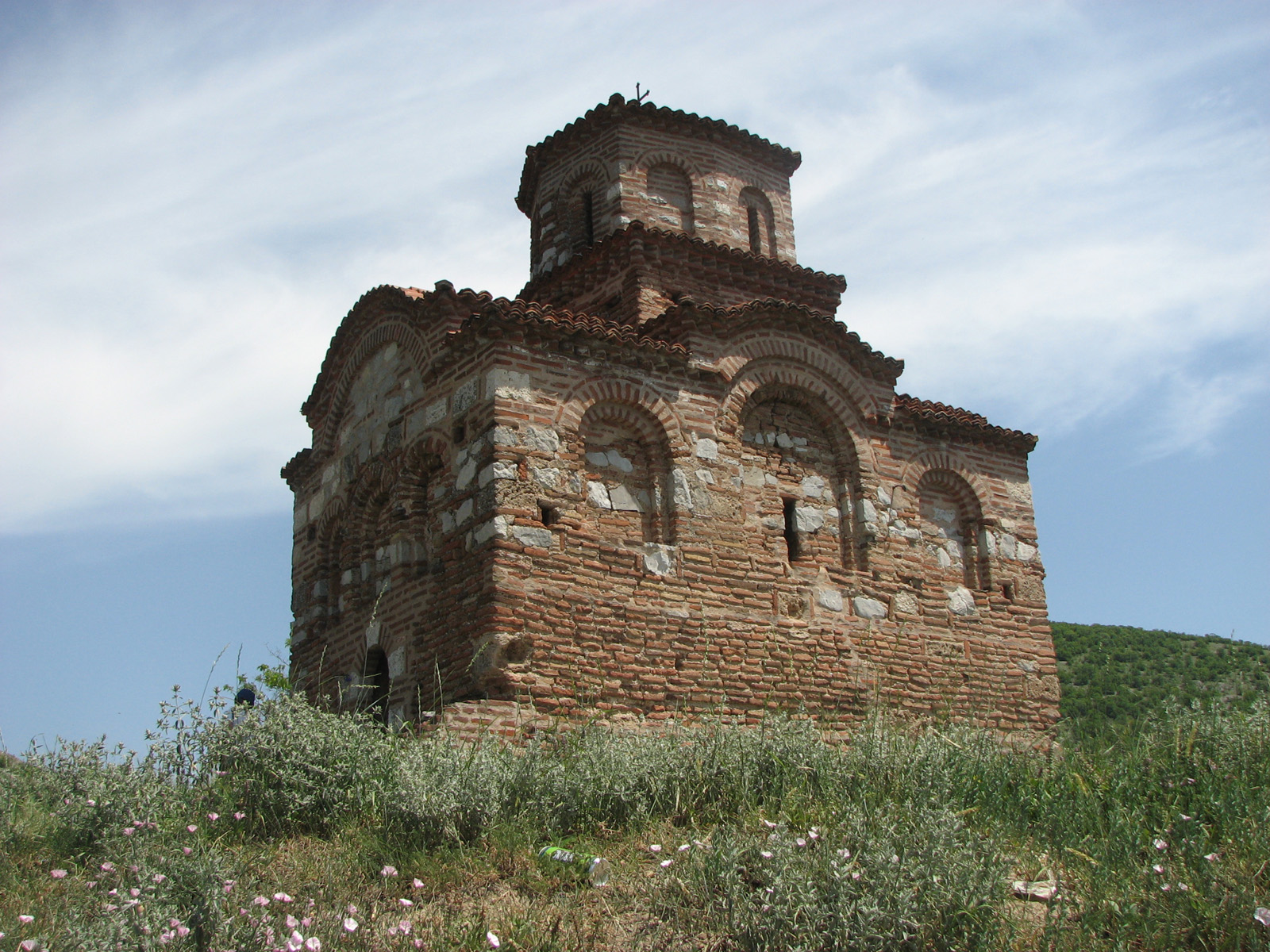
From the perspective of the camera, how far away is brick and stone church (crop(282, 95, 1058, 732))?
9883 millimetres

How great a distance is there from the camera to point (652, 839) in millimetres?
6008

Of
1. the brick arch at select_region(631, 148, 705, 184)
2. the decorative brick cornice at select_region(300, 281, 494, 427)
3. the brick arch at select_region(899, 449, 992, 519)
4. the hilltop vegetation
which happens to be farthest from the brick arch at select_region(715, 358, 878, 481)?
the hilltop vegetation

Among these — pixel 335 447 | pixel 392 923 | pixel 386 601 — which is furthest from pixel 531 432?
pixel 392 923

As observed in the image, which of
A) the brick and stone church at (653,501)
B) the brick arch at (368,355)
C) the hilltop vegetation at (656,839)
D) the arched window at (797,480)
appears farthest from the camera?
the brick arch at (368,355)

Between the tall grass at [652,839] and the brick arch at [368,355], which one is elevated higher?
the brick arch at [368,355]

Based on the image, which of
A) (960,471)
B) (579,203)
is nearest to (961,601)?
(960,471)

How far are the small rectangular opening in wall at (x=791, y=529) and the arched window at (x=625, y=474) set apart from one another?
4.90ft

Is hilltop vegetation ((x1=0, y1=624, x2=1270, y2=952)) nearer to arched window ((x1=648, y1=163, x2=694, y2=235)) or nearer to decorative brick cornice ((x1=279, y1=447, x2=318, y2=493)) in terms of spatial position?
decorative brick cornice ((x1=279, y1=447, x2=318, y2=493))

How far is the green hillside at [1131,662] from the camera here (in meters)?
21.4

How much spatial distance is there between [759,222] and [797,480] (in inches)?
179

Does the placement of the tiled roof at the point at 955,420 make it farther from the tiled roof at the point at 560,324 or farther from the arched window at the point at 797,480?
the tiled roof at the point at 560,324

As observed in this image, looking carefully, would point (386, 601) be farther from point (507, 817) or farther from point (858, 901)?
point (858, 901)

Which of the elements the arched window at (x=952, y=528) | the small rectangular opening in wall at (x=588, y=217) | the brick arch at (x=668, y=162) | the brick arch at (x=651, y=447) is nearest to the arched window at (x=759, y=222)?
the brick arch at (x=668, y=162)

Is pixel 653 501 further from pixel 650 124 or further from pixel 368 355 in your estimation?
pixel 650 124
